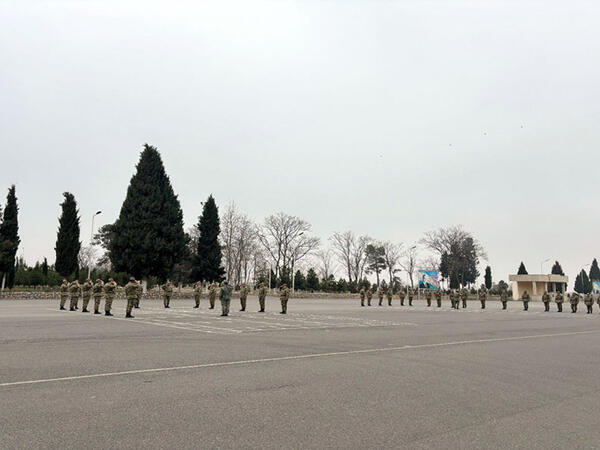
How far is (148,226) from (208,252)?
1320 cm

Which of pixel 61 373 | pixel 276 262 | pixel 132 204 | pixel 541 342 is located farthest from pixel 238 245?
pixel 61 373

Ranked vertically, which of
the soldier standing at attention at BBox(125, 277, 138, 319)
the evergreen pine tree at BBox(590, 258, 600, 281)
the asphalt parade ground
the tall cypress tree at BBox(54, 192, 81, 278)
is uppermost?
the evergreen pine tree at BBox(590, 258, 600, 281)

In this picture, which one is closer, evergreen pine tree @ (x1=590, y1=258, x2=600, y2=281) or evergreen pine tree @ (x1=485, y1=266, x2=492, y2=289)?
evergreen pine tree @ (x1=485, y1=266, x2=492, y2=289)

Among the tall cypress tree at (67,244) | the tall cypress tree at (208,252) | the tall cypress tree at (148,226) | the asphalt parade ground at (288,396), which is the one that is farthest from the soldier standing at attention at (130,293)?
the tall cypress tree at (208,252)

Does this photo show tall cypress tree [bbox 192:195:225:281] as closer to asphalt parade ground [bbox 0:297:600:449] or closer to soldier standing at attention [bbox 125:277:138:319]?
soldier standing at attention [bbox 125:277:138:319]

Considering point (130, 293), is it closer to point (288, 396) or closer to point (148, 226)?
point (288, 396)

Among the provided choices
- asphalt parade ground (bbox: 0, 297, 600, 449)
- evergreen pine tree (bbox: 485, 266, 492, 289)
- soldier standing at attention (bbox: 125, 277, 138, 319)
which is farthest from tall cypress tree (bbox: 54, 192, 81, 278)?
evergreen pine tree (bbox: 485, 266, 492, 289)

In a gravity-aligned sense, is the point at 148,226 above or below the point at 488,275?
above

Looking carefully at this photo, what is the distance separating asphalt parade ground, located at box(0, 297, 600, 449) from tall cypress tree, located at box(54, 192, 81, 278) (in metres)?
46.6

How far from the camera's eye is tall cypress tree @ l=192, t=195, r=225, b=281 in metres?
61.8

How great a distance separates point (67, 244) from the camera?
54.8 metres

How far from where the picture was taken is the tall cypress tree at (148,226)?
49500 millimetres

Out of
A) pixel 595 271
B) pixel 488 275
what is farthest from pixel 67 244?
pixel 595 271

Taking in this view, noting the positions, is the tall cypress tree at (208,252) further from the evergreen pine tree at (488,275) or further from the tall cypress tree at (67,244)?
the evergreen pine tree at (488,275)
